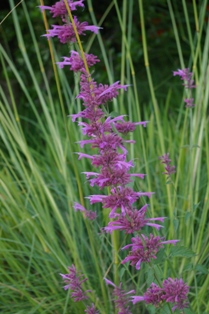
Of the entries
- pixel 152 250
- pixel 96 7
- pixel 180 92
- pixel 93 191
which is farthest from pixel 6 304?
pixel 96 7

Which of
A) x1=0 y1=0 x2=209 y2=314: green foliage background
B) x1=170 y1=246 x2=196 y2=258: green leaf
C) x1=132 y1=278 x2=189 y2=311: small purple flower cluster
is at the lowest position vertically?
x1=0 y1=0 x2=209 y2=314: green foliage background

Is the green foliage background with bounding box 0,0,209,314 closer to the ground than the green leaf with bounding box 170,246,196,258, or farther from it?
closer to the ground

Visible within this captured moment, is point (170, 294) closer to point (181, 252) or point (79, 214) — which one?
point (181, 252)

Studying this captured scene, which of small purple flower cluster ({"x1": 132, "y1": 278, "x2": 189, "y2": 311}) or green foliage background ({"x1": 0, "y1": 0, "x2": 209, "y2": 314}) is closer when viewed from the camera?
small purple flower cluster ({"x1": 132, "y1": 278, "x2": 189, "y2": 311})

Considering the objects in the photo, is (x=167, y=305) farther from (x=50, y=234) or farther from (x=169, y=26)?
(x=169, y=26)

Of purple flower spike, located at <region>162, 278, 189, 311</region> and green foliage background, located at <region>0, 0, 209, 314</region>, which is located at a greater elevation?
purple flower spike, located at <region>162, 278, 189, 311</region>

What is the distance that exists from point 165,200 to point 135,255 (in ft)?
4.09

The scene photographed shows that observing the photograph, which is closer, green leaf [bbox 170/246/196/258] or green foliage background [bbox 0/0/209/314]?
green leaf [bbox 170/246/196/258]

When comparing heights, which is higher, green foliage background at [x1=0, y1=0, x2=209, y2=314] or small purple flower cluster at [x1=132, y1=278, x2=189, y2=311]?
small purple flower cluster at [x1=132, y1=278, x2=189, y2=311]

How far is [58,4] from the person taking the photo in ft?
4.30

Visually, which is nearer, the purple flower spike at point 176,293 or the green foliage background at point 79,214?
Result: the purple flower spike at point 176,293

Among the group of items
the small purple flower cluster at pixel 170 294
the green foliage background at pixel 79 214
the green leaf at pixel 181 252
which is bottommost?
the green foliage background at pixel 79 214

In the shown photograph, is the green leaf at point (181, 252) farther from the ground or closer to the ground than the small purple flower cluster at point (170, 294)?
farther from the ground

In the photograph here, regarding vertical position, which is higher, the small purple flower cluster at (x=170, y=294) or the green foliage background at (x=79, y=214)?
the small purple flower cluster at (x=170, y=294)
